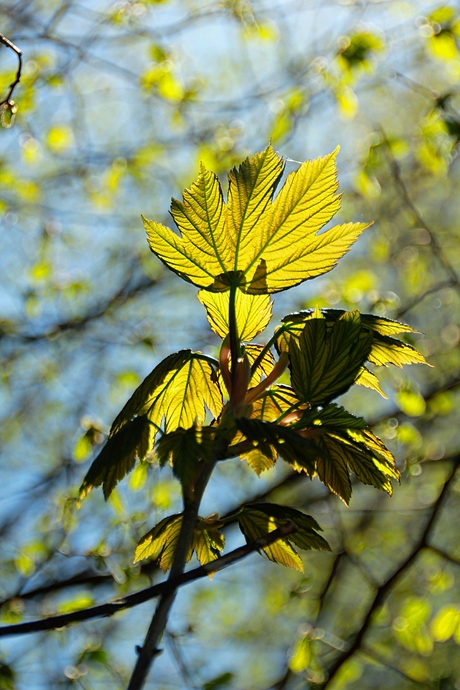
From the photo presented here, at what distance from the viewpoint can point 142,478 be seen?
1.77 meters

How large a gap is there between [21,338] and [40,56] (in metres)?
1.28

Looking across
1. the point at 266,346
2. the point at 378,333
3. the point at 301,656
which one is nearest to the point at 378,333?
the point at 378,333

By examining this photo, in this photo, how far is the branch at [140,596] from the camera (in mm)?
401

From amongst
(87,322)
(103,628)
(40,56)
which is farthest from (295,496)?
Result: (40,56)

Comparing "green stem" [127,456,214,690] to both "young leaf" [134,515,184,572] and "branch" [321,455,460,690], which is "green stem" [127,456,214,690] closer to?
"young leaf" [134,515,184,572]

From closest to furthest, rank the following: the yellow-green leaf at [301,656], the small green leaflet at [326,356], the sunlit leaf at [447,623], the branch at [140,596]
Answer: the branch at [140,596]
the small green leaflet at [326,356]
the sunlit leaf at [447,623]
the yellow-green leaf at [301,656]

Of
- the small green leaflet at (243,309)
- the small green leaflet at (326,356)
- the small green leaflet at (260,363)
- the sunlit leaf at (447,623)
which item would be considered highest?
the small green leaflet at (243,309)

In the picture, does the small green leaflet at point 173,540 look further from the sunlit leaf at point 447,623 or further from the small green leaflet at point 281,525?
the sunlit leaf at point 447,623

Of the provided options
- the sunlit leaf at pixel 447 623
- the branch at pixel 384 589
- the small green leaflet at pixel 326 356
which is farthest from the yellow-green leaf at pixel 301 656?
the small green leaflet at pixel 326 356

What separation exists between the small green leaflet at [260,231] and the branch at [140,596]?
244 mm

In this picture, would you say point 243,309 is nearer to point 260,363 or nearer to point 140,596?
point 260,363

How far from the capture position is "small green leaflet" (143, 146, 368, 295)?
582mm

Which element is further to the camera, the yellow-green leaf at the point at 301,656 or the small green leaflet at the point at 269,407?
the yellow-green leaf at the point at 301,656

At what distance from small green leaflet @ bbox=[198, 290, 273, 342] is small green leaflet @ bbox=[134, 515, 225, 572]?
172 mm
